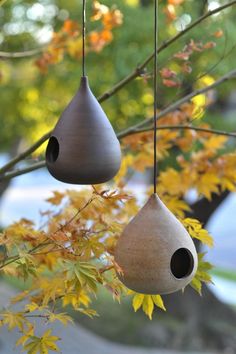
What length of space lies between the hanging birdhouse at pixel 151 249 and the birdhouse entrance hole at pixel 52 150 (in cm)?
35

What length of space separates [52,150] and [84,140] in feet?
0.69

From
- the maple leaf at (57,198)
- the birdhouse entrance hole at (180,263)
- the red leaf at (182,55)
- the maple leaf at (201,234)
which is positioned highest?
the red leaf at (182,55)

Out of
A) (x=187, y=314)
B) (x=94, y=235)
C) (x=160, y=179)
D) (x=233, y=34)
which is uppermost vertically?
(x=94, y=235)

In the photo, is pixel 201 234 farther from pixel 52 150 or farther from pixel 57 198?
pixel 57 198

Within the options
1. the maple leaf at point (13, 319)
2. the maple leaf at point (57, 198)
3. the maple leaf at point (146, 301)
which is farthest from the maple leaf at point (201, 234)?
the maple leaf at point (57, 198)

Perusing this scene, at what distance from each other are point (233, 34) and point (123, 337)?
346 cm

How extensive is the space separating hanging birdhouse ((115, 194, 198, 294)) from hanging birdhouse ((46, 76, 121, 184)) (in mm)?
189

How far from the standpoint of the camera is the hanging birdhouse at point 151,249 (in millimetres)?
1590

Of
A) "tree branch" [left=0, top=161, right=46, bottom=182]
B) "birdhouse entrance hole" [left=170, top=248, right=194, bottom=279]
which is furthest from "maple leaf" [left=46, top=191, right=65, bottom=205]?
"birdhouse entrance hole" [left=170, top=248, right=194, bottom=279]

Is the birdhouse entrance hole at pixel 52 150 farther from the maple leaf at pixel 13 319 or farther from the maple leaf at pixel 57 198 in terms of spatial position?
the maple leaf at pixel 57 198

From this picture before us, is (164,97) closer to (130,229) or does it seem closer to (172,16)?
(172,16)

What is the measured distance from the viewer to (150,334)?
6.49 m

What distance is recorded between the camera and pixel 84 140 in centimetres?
164

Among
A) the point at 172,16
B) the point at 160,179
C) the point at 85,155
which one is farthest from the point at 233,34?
the point at 85,155
